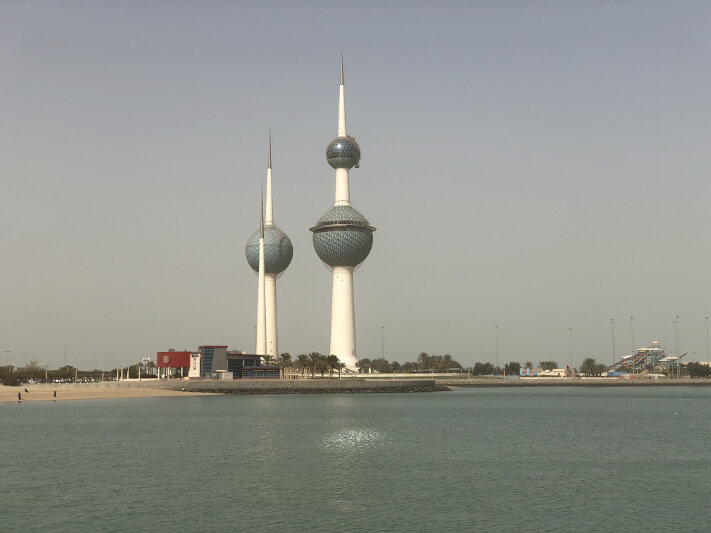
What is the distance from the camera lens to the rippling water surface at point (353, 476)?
38125mm

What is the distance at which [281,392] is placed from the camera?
178m

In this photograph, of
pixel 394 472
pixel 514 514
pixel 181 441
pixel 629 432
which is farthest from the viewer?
pixel 629 432

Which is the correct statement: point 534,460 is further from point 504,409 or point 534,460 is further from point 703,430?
point 504,409

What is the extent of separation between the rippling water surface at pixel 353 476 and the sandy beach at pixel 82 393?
210ft

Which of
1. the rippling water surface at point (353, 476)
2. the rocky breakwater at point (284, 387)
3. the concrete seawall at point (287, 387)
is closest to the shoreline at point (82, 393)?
the rocky breakwater at point (284, 387)

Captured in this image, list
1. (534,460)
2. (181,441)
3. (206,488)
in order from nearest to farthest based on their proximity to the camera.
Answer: (206,488) → (534,460) → (181,441)

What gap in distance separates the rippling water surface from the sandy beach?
64.1 meters

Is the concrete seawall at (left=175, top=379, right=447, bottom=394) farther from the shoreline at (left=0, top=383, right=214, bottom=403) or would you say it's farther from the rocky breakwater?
the shoreline at (left=0, top=383, right=214, bottom=403)

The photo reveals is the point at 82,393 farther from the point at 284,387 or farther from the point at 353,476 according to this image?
the point at 353,476

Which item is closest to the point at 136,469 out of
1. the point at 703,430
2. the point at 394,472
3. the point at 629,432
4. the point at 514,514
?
the point at 394,472

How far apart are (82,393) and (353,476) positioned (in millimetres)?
137579

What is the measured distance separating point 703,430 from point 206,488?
210 feet

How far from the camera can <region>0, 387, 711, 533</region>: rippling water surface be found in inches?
1501

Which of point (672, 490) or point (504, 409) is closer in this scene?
point (672, 490)
